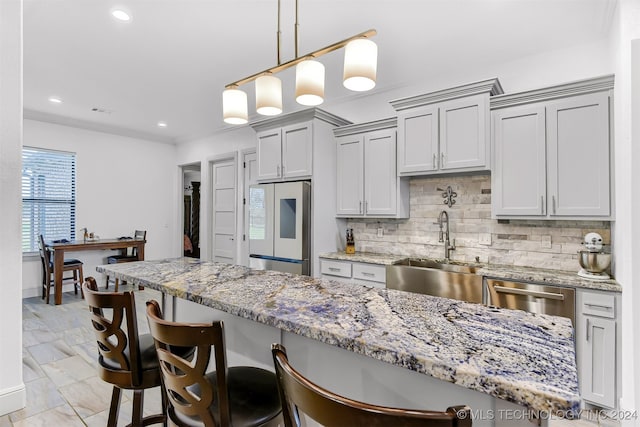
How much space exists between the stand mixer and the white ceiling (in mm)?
1642

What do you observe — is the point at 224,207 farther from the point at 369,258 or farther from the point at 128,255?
the point at 369,258

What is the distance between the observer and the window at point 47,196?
16.6 ft

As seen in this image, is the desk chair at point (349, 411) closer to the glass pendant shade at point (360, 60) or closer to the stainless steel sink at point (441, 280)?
the glass pendant shade at point (360, 60)

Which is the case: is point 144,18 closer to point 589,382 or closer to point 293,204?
point 293,204

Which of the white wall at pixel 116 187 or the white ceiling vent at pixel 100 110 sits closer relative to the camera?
the white ceiling vent at pixel 100 110

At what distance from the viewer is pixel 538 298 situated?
2422mm

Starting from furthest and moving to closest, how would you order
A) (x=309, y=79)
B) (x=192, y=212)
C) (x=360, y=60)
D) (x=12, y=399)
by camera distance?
(x=192, y=212) < (x=12, y=399) < (x=309, y=79) < (x=360, y=60)

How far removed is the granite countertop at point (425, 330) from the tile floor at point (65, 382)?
118cm

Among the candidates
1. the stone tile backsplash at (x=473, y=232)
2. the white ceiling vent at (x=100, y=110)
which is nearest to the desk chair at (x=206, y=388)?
the stone tile backsplash at (x=473, y=232)

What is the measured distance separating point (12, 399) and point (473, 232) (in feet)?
12.6

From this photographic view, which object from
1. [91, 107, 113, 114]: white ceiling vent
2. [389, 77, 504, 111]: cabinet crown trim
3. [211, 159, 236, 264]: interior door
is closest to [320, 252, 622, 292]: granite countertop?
[389, 77, 504, 111]: cabinet crown trim

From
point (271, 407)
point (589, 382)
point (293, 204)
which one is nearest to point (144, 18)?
point (293, 204)

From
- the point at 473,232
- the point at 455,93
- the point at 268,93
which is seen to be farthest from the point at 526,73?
the point at 268,93

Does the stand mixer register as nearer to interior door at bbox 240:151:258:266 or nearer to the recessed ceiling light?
the recessed ceiling light
